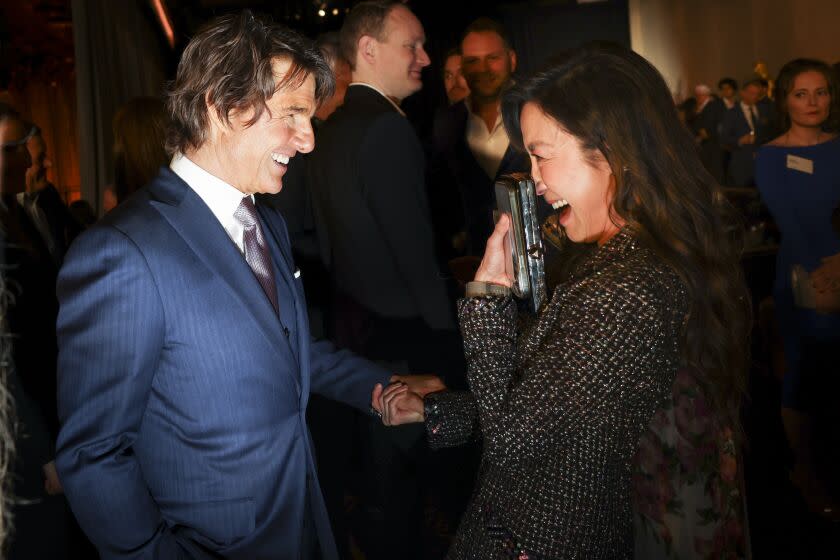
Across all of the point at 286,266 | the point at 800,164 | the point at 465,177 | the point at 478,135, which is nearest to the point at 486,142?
the point at 478,135

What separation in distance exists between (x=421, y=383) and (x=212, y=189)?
0.71 meters

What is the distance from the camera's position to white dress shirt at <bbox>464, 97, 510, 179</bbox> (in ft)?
12.2

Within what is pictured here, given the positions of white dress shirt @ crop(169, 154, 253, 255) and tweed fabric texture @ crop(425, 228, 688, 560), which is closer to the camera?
tweed fabric texture @ crop(425, 228, 688, 560)

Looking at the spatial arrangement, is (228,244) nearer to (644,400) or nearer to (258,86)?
(258,86)

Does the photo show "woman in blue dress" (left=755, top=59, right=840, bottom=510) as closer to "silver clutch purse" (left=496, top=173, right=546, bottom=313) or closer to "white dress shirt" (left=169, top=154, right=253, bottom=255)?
"silver clutch purse" (left=496, top=173, right=546, bottom=313)

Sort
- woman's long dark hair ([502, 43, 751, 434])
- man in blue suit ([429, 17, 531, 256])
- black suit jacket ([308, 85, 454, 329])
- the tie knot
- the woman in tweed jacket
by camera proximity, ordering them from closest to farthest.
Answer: the woman in tweed jacket → woman's long dark hair ([502, 43, 751, 434]) → the tie knot → black suit jacket ([308, 85, 454, 329]) → man in blue suit ([429, 17, 531, 256])

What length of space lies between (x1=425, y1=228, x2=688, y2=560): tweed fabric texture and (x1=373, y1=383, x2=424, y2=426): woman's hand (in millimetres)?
369

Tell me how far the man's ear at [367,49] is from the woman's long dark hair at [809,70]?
2025 mm

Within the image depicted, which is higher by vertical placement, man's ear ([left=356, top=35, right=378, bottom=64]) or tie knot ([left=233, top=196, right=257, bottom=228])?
man's ear ([left=356, top=35, right=378, bottom=64])

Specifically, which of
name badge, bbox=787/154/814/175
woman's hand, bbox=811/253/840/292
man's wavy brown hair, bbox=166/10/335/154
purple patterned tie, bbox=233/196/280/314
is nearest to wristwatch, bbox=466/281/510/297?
purple patterned tie, bbox=233/196/280/314

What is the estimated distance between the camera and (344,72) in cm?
387

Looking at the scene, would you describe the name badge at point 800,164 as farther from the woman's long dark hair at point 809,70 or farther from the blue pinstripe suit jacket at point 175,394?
the blue pinstripe suit jacket at point 175,394

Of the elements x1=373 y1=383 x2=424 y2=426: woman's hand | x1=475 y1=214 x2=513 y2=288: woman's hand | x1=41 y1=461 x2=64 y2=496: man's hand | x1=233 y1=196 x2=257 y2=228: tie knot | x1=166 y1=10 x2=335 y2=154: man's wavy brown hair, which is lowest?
x1=41 y1=461 x2=64 y2=496: man's hand

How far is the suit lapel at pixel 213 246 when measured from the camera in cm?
144
